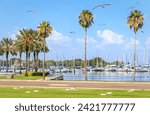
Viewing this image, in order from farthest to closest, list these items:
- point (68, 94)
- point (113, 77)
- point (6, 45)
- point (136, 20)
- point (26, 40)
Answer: point (6, 45), point (113, 77), point (26, 40), point (136, 20), point (68, 94)

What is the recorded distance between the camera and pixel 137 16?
2842 inches

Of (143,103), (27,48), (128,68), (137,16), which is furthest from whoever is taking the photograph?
(128,68)

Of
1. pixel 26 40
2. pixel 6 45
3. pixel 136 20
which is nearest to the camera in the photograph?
pixel 136 20

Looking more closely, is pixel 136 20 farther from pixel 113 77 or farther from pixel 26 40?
pixel 113 77

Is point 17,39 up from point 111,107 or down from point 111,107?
up

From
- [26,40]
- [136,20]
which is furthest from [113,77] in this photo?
[136,20]

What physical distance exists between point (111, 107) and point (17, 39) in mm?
83973

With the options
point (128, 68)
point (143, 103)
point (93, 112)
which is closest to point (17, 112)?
point (93, 112)

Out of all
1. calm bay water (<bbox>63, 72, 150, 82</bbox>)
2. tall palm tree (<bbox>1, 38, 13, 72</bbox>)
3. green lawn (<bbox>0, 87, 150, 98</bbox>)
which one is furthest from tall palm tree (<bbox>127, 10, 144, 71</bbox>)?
tall palm tree (<bbox>1, 38, 13, 72</bbox>)

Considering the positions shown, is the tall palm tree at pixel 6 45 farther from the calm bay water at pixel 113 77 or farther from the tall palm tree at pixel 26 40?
the tall palm tree at pixel 26 40

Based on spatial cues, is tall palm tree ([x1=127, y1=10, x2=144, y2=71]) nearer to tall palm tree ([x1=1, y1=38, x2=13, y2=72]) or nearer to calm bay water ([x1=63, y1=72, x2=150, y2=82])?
calm bay water ([x1=63, y1=72, x2=150, y2=82])

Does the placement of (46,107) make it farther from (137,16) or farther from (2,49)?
(2,49)

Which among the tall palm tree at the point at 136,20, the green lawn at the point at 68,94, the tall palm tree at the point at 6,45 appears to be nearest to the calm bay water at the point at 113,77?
the tall palm tree at the point at 136,20

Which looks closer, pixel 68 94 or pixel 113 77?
pixel 68 94
